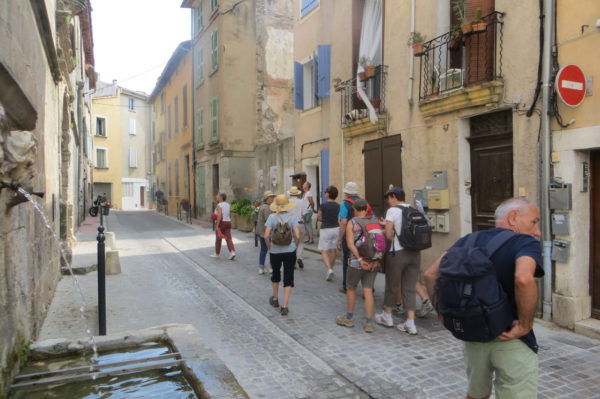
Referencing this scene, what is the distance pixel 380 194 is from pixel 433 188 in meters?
1.84

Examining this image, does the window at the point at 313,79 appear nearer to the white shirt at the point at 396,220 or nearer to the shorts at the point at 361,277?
the white shirt at the point at 396,220

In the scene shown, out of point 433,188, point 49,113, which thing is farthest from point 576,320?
point 49,113

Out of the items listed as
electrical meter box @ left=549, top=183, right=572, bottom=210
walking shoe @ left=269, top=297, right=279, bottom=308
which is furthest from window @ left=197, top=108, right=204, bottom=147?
electrical meter box @ left=549, top=183, right=572, bottom=210

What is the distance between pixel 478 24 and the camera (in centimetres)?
654

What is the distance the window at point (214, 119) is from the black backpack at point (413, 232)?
1680 cm

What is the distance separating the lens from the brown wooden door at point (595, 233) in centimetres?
532

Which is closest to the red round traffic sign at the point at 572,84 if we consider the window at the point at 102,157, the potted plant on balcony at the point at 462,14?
the potted plant on balcony at the point at 462,14

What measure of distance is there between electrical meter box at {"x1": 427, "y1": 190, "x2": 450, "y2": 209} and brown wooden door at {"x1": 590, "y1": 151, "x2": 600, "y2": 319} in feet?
7.45

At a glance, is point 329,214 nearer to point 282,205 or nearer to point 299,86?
point 282,205

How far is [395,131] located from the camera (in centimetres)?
877

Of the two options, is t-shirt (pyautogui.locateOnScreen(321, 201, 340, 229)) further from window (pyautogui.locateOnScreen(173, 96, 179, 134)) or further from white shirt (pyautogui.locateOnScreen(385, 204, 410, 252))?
window (pyautogui.locateOnScreen(173, 96, 179, 134))

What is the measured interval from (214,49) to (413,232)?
60.7 ft

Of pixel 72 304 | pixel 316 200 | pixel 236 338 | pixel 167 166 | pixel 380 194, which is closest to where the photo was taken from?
pixel 236 338

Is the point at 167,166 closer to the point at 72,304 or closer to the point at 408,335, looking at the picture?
the point at 72,304
